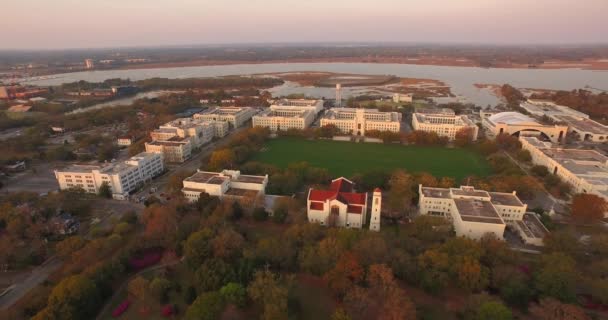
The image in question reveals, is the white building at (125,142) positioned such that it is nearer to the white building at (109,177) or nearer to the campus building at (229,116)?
the campus building at (229,116)

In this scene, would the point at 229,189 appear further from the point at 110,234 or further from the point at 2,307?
the point at 2,307

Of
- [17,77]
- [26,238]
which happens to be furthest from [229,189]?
[17,77]

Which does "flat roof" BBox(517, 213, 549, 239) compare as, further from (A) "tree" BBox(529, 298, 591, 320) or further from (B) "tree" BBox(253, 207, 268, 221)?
(B) "tree" BBox(253, 207, 268, 221)

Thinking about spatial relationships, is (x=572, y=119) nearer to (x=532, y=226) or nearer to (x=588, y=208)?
(x=588, y=208)

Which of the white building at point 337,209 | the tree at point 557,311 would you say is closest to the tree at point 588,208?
the tree at point 557,311

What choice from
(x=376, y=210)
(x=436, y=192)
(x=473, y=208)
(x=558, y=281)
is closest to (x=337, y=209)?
(x=376, y=210)

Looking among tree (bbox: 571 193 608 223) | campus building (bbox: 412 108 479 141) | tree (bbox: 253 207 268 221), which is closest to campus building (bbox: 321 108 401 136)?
campus building (bbox: 412 108 479 141)
